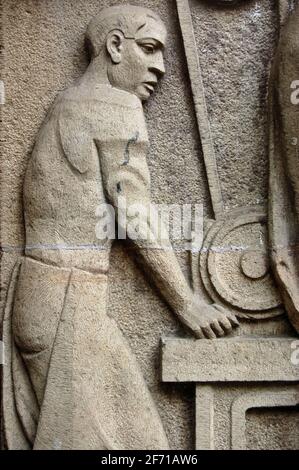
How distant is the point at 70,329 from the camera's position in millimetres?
2400

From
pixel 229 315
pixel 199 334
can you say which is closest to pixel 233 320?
pixel 229 315

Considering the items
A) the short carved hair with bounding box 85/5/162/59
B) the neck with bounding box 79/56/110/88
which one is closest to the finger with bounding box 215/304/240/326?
the neck with bounding box 79/56/110/88

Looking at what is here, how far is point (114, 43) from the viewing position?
100 inches

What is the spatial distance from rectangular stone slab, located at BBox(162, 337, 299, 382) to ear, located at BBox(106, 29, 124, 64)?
106cm

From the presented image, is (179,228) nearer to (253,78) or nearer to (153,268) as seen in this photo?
(153,268)

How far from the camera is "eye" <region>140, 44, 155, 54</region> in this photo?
8.42ft

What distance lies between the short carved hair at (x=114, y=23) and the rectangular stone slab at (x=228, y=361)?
1131mm

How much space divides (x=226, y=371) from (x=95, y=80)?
117 centimetres

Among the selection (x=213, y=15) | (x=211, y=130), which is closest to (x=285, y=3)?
(x=213, y=15)

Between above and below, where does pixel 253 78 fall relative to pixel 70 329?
above

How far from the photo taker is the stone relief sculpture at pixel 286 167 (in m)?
2.49

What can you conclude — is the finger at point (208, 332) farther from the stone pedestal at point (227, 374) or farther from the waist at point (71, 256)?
the waist at point (71, 256)

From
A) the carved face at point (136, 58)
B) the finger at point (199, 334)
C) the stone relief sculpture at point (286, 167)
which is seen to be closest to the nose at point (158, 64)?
the carved face at point (136, 58)

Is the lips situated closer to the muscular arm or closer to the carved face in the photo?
the carved face
